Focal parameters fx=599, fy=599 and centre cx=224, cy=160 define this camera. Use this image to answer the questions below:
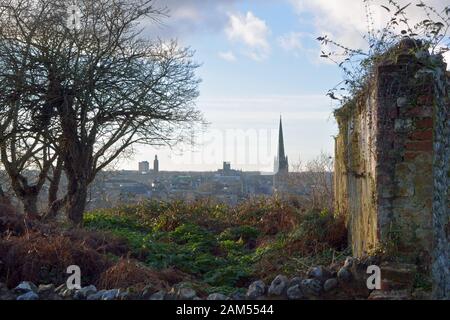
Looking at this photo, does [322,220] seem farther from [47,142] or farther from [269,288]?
[47,142]

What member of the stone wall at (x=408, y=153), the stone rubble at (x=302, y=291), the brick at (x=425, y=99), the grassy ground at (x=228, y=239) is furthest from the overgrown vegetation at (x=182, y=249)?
the brick at (x=425, y=99)

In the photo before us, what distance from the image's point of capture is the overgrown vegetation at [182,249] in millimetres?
7402

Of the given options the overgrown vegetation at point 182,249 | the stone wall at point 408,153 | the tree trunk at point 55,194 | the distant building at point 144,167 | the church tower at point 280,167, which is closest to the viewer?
the stone wall at point 408,153

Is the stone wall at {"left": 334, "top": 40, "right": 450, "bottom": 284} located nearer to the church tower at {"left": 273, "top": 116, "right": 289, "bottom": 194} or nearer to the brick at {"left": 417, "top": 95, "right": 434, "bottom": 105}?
the brick at {"left": 417, "top": 95, "right": 434, "bottom": 105}

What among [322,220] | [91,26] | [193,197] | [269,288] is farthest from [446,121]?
[193,197]

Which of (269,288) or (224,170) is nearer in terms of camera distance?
(269,288)

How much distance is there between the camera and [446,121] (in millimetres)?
6125

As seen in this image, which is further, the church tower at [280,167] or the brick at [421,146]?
the church tower at [280,167]

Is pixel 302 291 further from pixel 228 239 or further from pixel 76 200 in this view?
pixel 76 200

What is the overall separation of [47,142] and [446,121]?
9.30 meters

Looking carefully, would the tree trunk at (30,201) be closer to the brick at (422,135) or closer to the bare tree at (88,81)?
the bare tree at (88,81)

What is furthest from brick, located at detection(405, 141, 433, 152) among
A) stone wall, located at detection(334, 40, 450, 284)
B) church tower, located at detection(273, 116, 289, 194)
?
church tower, located at detection(273, 116, 289, 194)

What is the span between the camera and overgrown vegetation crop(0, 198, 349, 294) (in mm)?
7402

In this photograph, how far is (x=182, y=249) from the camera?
10.6 metres
